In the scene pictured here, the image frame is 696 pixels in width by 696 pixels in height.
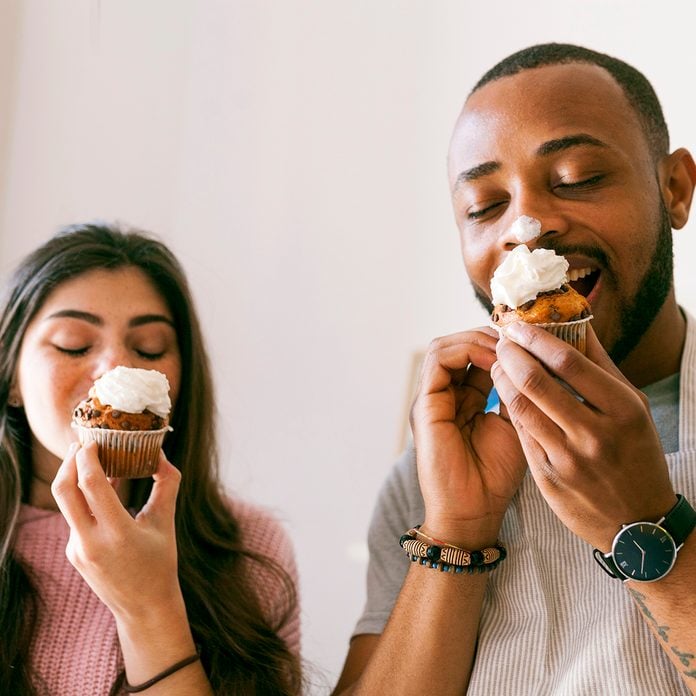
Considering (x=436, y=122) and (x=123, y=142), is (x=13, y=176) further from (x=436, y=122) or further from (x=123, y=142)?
(x=436, y=122)

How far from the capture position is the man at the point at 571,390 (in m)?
1.48

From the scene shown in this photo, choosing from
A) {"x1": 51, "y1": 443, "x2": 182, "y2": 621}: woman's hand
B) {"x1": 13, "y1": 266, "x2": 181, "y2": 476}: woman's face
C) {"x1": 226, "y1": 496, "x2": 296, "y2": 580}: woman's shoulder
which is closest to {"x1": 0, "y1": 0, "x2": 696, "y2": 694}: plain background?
{"x1": 226, "y1": 496, "x2": 296, "y2": 580}: woman's shoulder

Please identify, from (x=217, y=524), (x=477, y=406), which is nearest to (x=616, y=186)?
(x=477, y=406)

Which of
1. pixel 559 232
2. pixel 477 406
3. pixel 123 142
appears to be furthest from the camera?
pixel 123 142

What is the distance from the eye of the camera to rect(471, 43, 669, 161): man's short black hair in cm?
170

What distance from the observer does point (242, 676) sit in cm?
175

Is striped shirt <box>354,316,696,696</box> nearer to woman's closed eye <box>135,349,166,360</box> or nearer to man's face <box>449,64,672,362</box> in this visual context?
man's face <box>449,64,672,362</box>

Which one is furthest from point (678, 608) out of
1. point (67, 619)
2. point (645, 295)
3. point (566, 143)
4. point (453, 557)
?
point (67, 619)

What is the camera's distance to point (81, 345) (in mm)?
1884

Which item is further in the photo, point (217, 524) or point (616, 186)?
point (217, 524)

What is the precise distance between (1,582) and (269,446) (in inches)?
55.2

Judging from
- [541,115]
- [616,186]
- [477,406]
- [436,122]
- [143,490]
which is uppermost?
[436,122]

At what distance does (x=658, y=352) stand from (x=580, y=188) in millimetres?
421

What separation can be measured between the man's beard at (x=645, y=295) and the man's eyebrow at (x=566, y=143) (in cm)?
19
